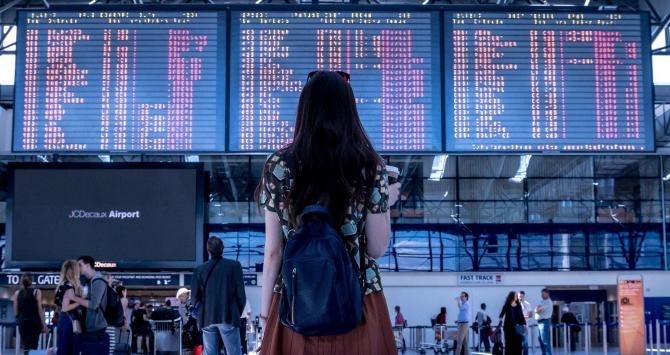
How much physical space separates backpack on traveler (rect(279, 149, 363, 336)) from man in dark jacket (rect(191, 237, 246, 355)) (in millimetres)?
5815

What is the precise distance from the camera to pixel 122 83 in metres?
13.8

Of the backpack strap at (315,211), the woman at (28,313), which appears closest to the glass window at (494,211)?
the woman at (28,313)

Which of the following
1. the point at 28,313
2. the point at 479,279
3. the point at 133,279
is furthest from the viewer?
the point at 479,279

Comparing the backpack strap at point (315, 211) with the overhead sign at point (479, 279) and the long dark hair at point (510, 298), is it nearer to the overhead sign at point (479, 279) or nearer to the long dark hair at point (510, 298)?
the long dark hair at point (510, 298)

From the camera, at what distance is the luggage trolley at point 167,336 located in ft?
50.8

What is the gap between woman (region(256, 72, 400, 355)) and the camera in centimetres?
277

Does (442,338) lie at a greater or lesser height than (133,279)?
lesser

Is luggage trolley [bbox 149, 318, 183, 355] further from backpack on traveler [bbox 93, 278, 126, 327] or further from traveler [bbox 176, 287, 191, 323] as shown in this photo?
backpack on traveler [bbox 93, 278, 126, 327]

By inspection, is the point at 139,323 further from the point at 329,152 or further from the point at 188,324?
the point at 329,152

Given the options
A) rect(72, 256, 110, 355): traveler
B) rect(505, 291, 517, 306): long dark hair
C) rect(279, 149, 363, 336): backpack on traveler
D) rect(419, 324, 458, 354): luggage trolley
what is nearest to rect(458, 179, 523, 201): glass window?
rect(419, 324, 458, 354): luggage trolley

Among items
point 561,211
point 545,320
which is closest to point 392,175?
point 545,320

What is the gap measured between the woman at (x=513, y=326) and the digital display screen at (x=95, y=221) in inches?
215

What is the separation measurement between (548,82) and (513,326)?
4612 millimetres

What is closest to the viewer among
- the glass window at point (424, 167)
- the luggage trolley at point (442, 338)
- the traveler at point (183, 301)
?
the traveler at point (183, 301)
